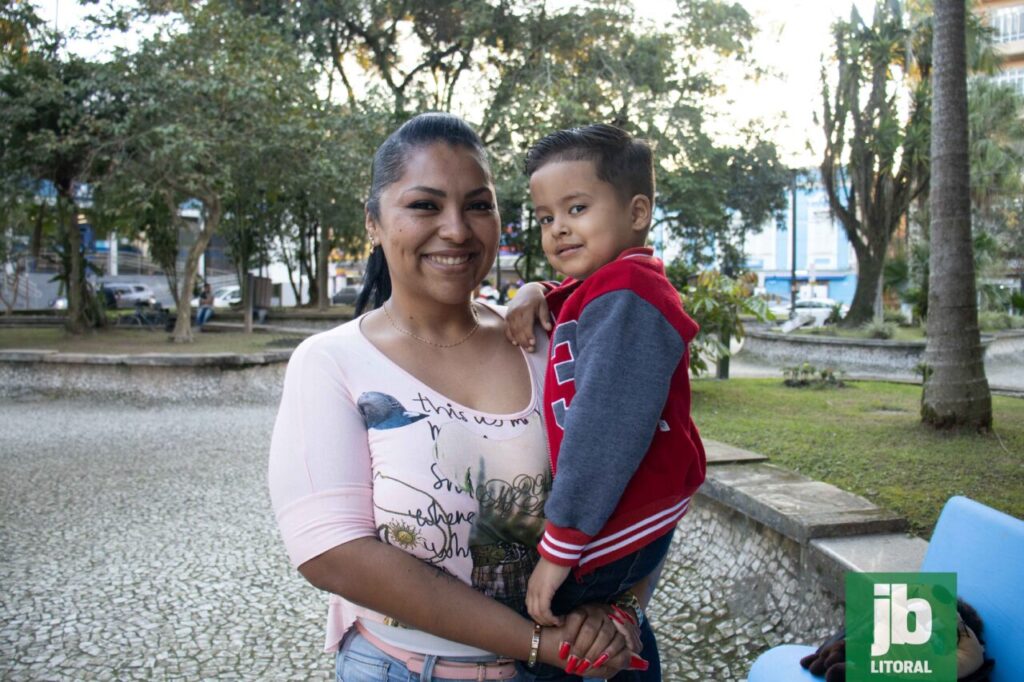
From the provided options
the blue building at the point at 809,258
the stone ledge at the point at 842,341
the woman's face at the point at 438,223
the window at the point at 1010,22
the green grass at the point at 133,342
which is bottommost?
the stone ledge at the point at 842,341

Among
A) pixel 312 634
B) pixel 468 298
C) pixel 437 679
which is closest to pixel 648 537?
pixel 437 679

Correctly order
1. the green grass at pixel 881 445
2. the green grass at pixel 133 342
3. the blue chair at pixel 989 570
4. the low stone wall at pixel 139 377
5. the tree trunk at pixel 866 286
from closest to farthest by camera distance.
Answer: the blue chair at pixel 989 570 → the green grass at pixel 881 445 → the low stone wall at pixel 139 377 → the green grass at pixel 133 342 → the tree trunk at pixel 866 286

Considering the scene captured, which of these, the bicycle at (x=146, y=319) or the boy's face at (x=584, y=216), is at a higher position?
the boy's face at (x=584, y=216)

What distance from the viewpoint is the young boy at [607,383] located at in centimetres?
144

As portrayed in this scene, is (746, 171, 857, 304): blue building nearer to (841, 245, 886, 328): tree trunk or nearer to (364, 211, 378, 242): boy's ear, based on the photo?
(841, 245, 886, 328): tree trunk

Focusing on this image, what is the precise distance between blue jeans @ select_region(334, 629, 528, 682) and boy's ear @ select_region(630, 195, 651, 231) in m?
0.96

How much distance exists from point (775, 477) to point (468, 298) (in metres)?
3.27

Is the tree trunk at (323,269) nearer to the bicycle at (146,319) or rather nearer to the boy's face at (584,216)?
the bicycle at (146,319)

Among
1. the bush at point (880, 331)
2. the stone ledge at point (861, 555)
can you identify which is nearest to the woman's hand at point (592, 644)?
the stone ledge at point (861, 555)

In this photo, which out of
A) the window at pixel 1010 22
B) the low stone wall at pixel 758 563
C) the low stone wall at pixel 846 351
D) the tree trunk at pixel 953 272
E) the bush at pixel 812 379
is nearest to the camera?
the low stone wall at pixel 758 563

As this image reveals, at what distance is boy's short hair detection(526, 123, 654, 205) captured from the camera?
1.80 m

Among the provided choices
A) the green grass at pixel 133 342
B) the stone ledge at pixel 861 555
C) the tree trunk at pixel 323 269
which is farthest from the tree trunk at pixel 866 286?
the stone ledge at pixel 861 555

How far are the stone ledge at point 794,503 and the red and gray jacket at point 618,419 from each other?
83.6 inches

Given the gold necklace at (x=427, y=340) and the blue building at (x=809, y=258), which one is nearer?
the gold necklace at (x=427, y=340)
